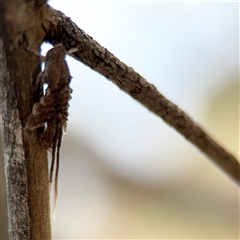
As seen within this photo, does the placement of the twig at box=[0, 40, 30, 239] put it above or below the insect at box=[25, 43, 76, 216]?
below

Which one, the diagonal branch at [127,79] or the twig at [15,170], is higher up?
the diagonal branch at [127,79]

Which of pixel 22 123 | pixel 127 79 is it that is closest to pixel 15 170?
pixel 22 123

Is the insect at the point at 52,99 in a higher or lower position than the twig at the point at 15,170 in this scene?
higher

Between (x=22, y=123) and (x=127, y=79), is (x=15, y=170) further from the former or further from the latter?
(x=127, y=79)
